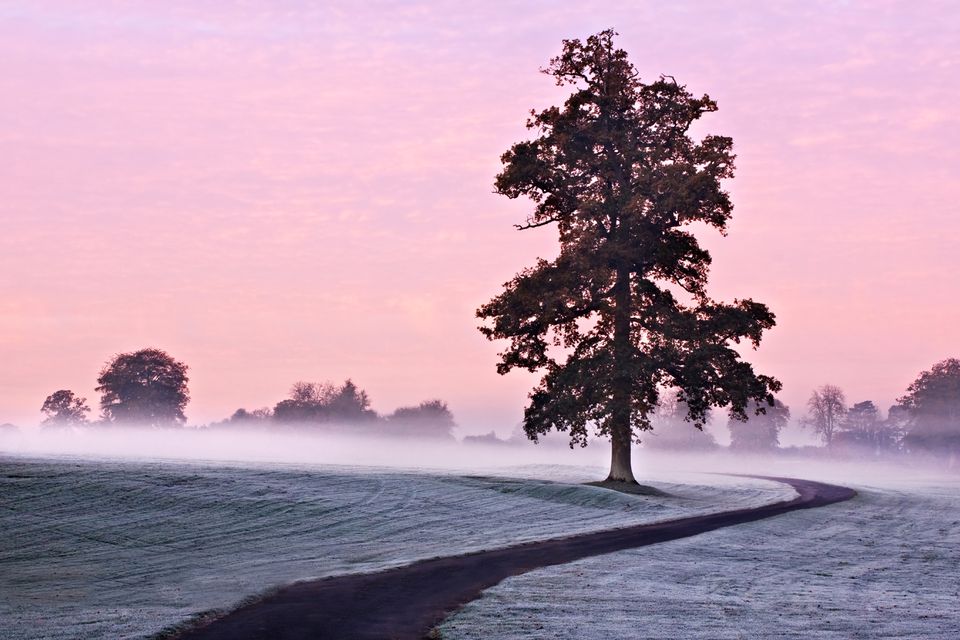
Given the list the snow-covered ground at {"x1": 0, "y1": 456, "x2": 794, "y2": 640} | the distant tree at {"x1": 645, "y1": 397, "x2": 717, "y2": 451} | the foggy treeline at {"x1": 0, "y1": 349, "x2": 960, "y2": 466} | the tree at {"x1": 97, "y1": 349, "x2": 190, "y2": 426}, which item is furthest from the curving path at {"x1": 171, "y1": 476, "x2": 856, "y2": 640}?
the distant tree at {"x1": 645, "y1": 397, "x2": 717, "y2": 451}

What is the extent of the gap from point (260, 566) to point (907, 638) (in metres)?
16.7

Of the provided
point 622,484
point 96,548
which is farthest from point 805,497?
point 96,548

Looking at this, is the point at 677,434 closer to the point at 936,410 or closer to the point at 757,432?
the point at 757,432

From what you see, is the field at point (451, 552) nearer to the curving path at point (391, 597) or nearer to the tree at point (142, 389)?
the curving path at point (391, 597)

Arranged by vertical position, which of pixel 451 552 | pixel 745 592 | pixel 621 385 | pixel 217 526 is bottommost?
pixel 745 592

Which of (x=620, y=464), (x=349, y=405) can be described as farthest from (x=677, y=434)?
(x=620, y=464)

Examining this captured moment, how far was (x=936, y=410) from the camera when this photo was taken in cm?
12825

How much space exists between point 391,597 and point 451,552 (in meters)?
7.81

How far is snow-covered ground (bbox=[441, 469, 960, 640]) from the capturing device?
19.4m

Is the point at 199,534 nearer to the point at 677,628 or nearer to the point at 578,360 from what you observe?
the point at 677,628

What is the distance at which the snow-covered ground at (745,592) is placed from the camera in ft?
63.8

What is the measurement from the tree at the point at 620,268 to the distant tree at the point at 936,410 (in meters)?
83.5

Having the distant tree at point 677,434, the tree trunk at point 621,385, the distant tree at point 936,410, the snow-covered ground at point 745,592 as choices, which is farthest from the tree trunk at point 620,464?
the distant tree at point 677,434

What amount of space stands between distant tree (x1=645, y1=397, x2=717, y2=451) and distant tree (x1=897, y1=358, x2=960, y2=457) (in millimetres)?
37009
